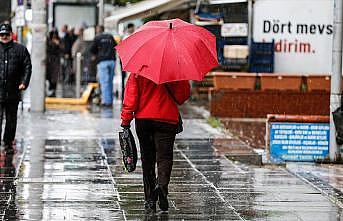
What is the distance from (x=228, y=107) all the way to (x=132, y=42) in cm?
1064

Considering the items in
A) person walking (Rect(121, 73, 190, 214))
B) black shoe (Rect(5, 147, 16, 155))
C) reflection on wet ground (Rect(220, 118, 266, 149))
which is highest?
person walking (Rect(121, 73, 190, 214))

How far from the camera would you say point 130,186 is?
1146 centimetres

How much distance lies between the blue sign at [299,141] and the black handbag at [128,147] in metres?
4.03

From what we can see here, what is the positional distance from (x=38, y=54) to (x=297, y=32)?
552cm

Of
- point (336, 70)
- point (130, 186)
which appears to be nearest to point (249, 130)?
point (336, 70)

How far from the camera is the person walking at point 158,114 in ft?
31.9

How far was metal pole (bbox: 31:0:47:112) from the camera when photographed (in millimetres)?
21281

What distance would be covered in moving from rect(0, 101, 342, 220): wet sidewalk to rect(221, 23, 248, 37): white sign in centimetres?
465

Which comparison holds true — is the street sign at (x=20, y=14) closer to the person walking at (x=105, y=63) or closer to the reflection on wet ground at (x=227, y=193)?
the person walking at (x=105, y=63)

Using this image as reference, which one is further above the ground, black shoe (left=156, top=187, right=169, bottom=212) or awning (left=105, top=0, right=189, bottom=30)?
awning (left=105, top=0, right=189, bottom=30)

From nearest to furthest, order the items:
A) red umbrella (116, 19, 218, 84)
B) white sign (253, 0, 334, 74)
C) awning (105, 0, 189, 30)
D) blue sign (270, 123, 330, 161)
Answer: red umbrella (116, 19, 218, 84)
blue sign (270, 123, 330, 161)
white sign (253, 0, 334, 74)
awning (105, 0, 189, 30)

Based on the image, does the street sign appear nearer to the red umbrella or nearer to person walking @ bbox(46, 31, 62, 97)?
person walking @ bbox(46, 31, 62, 97)

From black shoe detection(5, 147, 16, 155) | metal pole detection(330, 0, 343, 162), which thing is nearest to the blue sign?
metal pole detection(330, 0, 343, 162)

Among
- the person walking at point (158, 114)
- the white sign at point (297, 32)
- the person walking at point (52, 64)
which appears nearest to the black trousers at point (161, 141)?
the person walking at point (158, 114)
